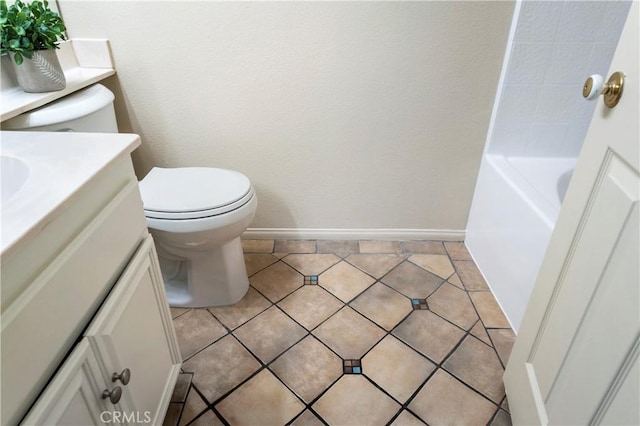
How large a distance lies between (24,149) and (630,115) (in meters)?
1.11

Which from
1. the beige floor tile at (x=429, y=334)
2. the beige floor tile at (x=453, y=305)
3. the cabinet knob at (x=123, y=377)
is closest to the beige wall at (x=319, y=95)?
the beige floor tile at (x=453, y=305)

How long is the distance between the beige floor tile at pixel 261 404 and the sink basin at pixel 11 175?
0.80 metres

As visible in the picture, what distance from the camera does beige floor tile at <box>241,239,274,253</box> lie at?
186cm

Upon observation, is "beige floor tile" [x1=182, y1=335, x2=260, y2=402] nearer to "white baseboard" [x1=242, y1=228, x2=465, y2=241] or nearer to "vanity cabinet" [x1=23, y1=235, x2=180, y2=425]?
"vanity cabinet" [x1=23, y1=235, x2=180, y2=425]

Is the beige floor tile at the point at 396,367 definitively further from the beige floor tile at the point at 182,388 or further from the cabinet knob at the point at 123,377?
the cabinet knob at the point at 123,377

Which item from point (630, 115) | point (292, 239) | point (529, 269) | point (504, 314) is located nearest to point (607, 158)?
point (630, 115)

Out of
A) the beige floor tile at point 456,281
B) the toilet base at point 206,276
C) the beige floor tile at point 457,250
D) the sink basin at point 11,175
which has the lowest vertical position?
the beige floor tile at point 457,250

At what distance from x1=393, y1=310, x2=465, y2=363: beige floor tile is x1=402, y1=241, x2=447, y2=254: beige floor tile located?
432mm

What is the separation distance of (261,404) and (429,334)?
0.64 metres

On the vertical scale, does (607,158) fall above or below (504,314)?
above

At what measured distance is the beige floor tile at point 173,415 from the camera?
108 centimetres

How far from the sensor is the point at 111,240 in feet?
2.39

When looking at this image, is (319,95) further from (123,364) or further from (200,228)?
(123,364)

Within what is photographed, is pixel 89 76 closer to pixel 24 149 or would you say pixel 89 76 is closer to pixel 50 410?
pixel 24 149
